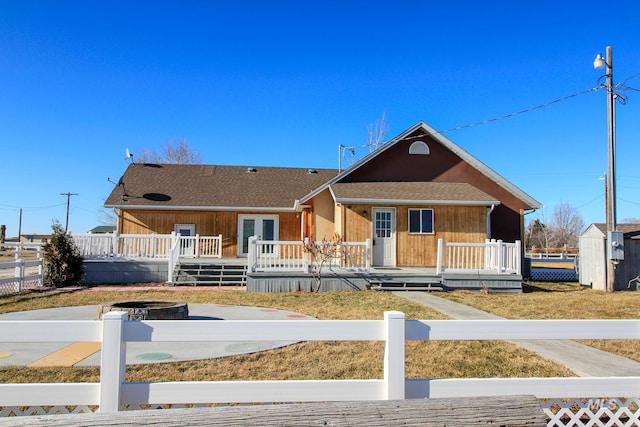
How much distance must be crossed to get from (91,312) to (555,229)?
6666 cm

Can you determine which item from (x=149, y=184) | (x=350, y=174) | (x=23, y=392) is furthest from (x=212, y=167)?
(x=23, y=392)

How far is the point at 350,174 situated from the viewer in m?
18.6

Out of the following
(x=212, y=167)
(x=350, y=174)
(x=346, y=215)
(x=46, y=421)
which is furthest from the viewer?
(x=212, y=167)

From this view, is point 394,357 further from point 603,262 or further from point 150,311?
point 603,262

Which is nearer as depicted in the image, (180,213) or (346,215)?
(346,215)

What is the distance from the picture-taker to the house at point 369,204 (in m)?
16.9

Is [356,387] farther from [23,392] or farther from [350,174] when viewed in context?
[350,174]

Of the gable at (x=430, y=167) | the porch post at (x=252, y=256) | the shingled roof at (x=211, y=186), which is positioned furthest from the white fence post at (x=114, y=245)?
the gable at (x=430, y=167)

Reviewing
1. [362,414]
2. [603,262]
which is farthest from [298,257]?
[362,414]

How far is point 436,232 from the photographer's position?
17000mm

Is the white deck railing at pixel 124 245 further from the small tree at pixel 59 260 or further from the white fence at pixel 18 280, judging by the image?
the white fence at pixel 18 280

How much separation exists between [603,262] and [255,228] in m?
14.6

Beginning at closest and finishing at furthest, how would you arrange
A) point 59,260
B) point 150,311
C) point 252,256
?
point 150,311 → point 252,256 → point 59,260

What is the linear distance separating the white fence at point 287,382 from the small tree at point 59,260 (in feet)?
45.0
